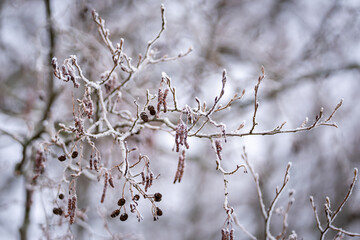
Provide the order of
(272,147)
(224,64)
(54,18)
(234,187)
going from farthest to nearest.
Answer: (234,187) → (272,147) → (224,64) → (54,18)

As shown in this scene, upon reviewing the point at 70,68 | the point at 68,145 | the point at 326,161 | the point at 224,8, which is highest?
the point at 224,8

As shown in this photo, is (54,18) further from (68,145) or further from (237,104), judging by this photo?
(237,104)

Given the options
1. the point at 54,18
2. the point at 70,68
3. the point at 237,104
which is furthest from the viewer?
the point at 237,104

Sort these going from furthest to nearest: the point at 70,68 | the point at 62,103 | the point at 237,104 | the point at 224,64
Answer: the point at 62,103 → the point at 224,64 → the point at 237,104 → the point at 70,68

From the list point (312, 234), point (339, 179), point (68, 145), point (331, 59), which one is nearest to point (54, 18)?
point (68, 145)

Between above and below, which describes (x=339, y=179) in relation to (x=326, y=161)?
below

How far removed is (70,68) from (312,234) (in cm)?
956

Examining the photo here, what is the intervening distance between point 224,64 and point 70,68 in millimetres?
4415

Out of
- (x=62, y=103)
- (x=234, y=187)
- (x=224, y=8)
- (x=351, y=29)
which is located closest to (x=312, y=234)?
(x=234, y=187)

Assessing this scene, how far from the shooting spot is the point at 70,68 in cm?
219

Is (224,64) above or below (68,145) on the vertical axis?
above

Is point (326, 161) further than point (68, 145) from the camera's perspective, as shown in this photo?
Yes

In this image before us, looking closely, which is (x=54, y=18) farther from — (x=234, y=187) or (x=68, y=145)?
(x=234, y=187)

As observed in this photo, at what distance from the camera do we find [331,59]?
26.5 ft
